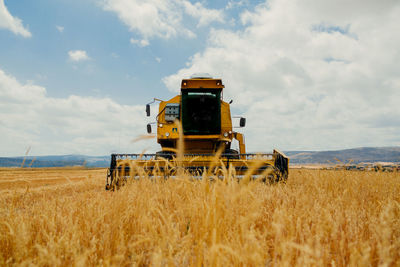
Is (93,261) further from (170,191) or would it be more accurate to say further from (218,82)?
(218,82)

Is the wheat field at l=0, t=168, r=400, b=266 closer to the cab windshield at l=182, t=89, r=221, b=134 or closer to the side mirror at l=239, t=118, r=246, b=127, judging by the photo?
the cab windshield at l=182, t=89, r=221, b=134

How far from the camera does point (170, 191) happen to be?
294 cm

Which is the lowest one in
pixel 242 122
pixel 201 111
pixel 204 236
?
pixel 204 236

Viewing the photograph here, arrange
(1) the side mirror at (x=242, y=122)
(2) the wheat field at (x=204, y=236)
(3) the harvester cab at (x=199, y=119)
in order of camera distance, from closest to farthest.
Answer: (2) the wheat field at (x=204, y=236), (3) the harvester cab at (x=199, y=119), (1) the side mirror at (x=242, y=122)

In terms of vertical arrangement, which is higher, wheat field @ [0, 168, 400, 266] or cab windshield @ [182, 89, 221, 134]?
cab windshield @ [182, 89, 221, 134]

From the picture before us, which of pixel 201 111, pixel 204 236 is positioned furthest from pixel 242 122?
pixel 204 236

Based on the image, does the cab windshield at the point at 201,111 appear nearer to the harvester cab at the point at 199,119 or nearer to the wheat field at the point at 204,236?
the harvester cab at the point at 199,119

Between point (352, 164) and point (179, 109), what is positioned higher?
point (179, 109)

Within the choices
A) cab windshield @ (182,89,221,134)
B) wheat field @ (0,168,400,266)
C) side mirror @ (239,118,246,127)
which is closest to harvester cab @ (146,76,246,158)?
cab windshield @ (182,89,221,134)

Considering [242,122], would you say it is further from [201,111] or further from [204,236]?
[204,236]

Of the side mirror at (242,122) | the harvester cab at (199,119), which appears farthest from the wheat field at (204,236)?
the side mirror at (242,122)

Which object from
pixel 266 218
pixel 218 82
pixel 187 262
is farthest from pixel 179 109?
pixel 187 262

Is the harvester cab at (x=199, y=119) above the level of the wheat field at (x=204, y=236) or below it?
above

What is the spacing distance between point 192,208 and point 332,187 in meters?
3.13
